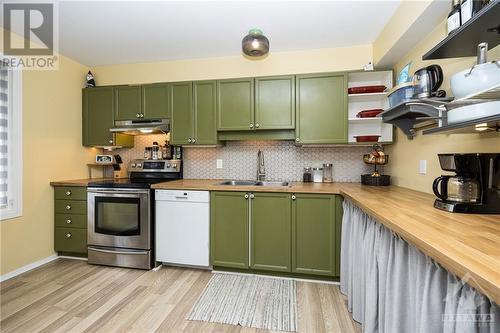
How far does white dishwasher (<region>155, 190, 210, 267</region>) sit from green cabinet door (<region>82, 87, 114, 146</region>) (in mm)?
1299

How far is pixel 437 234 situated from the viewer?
2.92 ft

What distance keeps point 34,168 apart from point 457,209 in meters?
3.79

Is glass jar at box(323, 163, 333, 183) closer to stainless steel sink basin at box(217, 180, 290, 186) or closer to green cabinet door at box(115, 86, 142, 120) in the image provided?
stainless steel sink basin at box(217, 180, 290, 186)

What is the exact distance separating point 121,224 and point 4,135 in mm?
1459

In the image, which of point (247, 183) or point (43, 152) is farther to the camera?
point (247, 183)

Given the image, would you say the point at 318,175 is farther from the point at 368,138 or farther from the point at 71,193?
the point at 71,193

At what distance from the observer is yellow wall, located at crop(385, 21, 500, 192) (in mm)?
1429

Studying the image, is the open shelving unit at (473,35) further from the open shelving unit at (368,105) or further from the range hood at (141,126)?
the range hood at (141,126)

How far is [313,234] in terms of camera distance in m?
2.38

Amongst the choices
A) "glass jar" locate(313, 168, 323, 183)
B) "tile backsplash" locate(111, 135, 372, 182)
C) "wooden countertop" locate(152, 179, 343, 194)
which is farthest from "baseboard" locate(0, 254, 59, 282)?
"glass jar" locate(313, 168, 323, 183)

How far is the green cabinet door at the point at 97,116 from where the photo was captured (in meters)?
3.19

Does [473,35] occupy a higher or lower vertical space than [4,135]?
higher

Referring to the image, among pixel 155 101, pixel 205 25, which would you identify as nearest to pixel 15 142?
pixel 155 101
